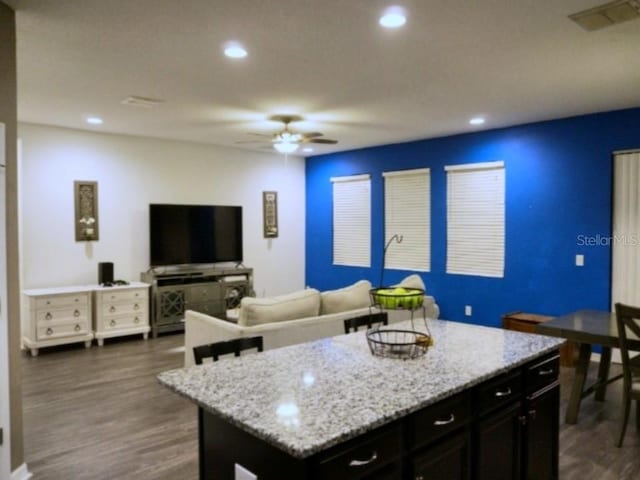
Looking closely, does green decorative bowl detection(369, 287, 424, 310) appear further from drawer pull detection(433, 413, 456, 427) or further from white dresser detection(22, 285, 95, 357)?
white dresser detection(22, 285, 95, 357)

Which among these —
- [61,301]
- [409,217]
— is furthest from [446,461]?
[409,217]

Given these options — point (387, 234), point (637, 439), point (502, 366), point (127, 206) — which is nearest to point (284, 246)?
point (387, 234)

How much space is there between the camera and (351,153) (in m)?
7.90

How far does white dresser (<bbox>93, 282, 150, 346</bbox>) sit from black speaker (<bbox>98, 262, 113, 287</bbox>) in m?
0.19

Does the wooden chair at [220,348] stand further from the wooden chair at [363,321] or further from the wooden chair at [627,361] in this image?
the wooden chair at [627,361]

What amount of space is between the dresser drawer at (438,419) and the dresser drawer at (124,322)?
5.16 m

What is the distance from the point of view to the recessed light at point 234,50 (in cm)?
323

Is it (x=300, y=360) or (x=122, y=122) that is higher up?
(x=122, y=122)

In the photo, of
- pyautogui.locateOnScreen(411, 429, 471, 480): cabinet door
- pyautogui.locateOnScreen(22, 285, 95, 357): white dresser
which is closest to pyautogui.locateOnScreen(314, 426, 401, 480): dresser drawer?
pyautogui.locateOnScreen(411, 429, 471, 480): cabinet door

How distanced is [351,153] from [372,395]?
6.47 metres

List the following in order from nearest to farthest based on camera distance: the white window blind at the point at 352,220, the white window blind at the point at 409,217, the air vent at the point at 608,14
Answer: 1. the air vent at the point at 608,14
2. the white window blind at the point at 409,217
3. the white window blind at the point at 352,220

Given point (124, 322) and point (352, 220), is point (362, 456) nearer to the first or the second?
point (124, 322)

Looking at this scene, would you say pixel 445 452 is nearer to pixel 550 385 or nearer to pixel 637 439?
pixel 550 385

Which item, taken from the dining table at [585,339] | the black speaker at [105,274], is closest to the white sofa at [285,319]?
the dining table at [585,339]
